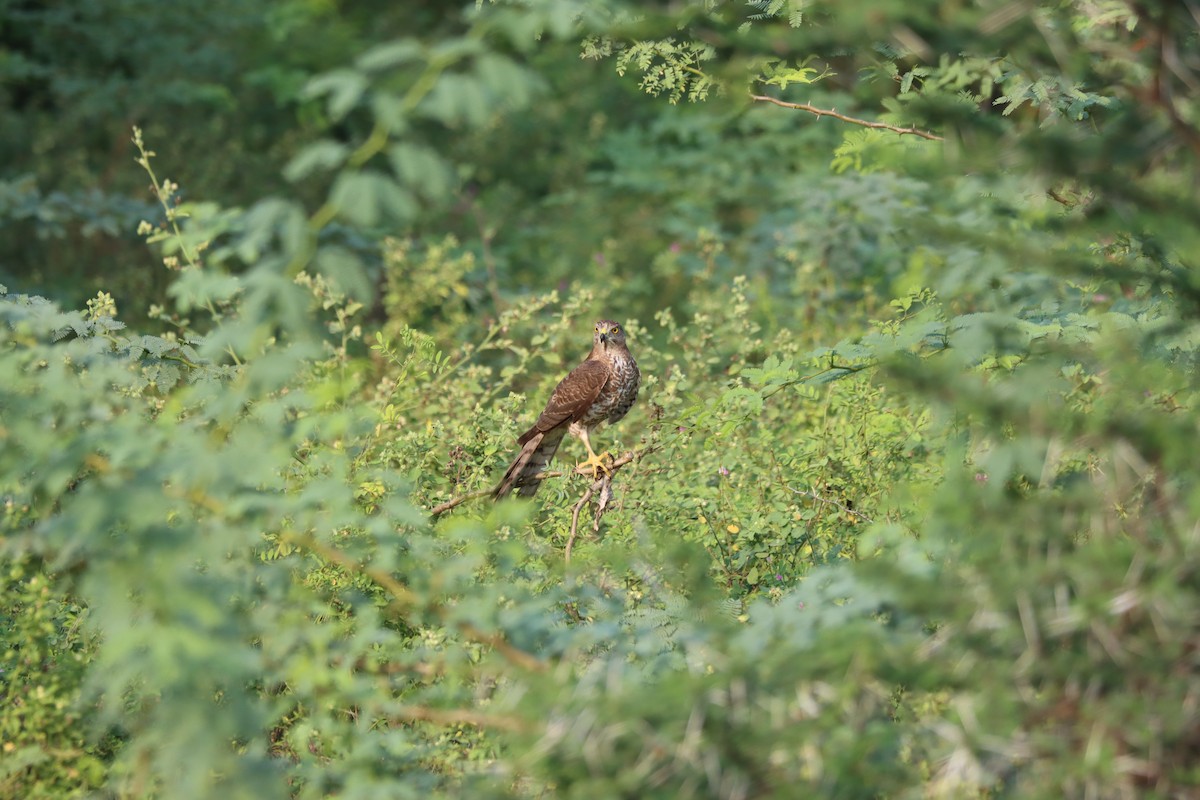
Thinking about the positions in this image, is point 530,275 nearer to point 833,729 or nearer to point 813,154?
point 813,154

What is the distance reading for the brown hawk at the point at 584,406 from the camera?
226 inches

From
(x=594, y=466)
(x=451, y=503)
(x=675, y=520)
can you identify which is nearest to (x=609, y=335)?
(x=594, y=466)

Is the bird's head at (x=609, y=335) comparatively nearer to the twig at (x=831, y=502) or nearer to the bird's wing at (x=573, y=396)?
the bird's wing at (x=573, y=396)

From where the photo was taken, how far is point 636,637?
12.2 ft

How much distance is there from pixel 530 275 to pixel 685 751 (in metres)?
8.06

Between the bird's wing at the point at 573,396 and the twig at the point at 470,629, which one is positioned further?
the bird's wing at the point at 573,396

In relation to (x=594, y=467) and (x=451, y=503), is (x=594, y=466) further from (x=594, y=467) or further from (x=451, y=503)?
(x=451, y=503)

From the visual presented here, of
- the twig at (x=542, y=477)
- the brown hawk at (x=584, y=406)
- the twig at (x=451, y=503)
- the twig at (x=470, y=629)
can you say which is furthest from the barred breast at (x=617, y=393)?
the twig at (x=470, y=629)

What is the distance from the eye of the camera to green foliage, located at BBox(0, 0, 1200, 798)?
2684mm

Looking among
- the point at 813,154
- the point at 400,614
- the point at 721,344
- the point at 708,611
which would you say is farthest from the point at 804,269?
the point at 708,611

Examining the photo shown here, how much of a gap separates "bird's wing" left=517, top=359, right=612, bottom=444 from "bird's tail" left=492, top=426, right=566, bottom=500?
75mm

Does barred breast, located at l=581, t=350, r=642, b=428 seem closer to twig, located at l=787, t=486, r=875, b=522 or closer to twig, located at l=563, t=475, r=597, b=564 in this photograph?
twig, located at l=563, t=475, r=597, b=564

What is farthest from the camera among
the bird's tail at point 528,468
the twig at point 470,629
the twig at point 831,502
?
the bird's tail at point 528,468

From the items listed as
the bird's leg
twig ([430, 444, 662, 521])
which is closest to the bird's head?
the bird's leg
